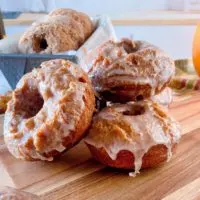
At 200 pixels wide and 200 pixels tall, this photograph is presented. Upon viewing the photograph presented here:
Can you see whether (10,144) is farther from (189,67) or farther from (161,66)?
(189,67)

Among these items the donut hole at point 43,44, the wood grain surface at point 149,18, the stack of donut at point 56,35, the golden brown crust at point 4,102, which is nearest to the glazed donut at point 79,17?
the stack of donut at point 56,35

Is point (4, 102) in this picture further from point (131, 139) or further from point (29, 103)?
point (131, 139)

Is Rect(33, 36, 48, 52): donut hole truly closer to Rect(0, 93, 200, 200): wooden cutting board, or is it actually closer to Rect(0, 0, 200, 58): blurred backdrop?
Rect(0, 93, 200, 200): wooden cutting board

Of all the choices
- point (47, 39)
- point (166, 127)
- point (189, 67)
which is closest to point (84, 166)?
point (166, 127)

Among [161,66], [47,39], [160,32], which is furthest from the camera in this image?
[160,32]

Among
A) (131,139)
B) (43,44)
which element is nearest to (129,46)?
(131,139)

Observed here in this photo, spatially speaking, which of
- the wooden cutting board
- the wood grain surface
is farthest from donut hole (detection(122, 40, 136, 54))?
the wood grain surface
